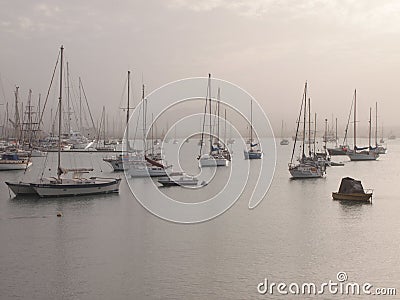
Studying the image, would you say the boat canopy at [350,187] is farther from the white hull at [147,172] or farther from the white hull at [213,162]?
the white hull at [213,162]

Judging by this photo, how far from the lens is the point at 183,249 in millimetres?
21266

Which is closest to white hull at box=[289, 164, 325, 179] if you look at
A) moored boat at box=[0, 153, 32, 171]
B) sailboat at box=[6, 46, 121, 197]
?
sailboat at box=[6, 46, 121, 197]

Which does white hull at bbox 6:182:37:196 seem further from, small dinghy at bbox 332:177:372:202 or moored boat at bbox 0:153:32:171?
moored boat at bbox 0:153:32:171

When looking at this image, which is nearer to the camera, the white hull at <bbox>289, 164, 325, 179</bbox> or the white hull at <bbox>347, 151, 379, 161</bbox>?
the white hull at <bbox>289, 164, 325, 179</bbox>

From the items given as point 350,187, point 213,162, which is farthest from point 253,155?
point 350,187

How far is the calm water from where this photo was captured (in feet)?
54.6

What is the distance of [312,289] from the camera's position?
1644 cm

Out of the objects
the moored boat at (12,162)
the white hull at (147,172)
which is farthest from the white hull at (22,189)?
the moored boat at (12,162)

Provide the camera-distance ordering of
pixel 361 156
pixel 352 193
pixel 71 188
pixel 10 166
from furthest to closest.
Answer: pixel 361 156 → pixel 10 166 → pixel 71 188 → pixel 352 193

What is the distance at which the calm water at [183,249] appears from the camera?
54.6 feet

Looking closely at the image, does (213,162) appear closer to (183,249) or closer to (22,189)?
(22,189)

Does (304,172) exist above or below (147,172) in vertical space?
above

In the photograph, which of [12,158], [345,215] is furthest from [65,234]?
[12,158]

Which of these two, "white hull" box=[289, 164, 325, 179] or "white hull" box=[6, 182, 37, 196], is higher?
"white hull" box=[289, 164, 325, 179]
